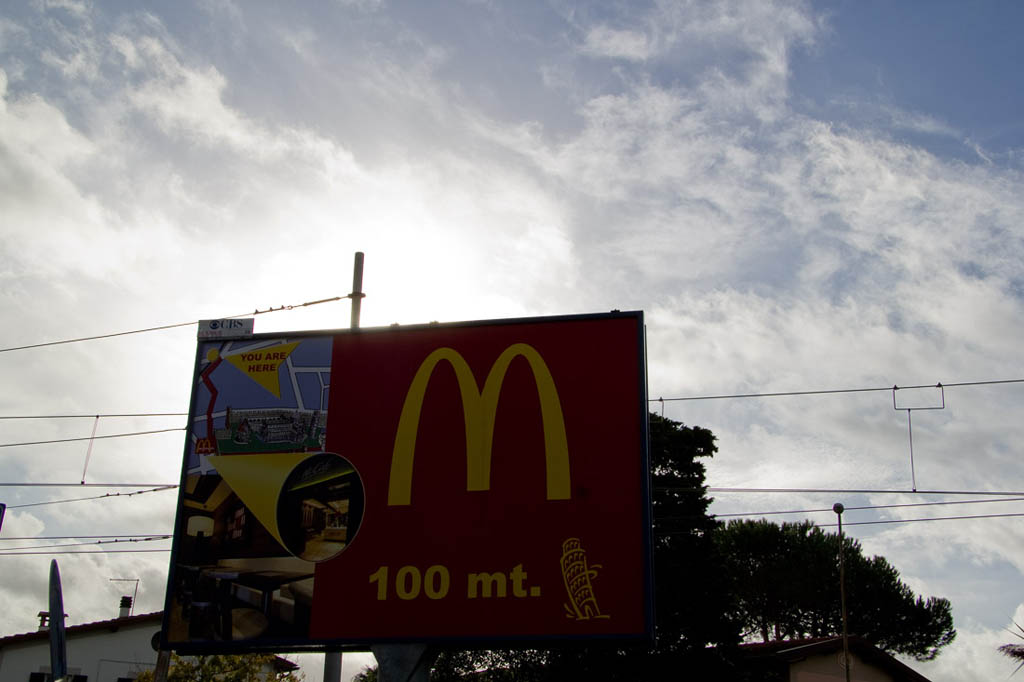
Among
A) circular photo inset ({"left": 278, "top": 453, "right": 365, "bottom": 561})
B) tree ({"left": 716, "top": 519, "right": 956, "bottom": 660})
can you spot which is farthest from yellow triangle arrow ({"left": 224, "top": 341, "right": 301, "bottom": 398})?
tree ({"left": 716, "top": 519, "right": 956, "bottom": 660})

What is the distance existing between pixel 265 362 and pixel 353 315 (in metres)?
3.06

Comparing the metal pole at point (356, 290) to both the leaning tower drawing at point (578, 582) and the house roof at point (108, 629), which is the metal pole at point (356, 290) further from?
the house roof at point (108, 629)

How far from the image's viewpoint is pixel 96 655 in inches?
1210

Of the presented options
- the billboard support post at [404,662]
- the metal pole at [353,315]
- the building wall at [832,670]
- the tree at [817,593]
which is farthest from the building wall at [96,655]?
the tree at [817,593]

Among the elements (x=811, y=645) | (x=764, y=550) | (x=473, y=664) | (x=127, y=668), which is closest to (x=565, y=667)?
(x=473, y=664)

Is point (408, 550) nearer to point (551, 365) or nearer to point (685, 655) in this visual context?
point (551, 365)

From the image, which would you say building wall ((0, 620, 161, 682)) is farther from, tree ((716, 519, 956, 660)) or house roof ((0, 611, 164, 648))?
tree ((716, 519, 956, 660))

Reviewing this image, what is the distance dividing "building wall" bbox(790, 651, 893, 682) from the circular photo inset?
26223 millimetres

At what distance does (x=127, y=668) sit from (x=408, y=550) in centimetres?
2366

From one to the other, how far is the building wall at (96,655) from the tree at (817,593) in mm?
30697

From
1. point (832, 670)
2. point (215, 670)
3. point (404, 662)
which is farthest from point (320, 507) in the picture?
point (832, 670)

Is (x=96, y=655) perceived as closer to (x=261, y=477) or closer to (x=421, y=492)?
(x=261, y=477)

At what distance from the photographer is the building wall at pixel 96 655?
95.2 feet

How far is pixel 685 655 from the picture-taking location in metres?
29.2
